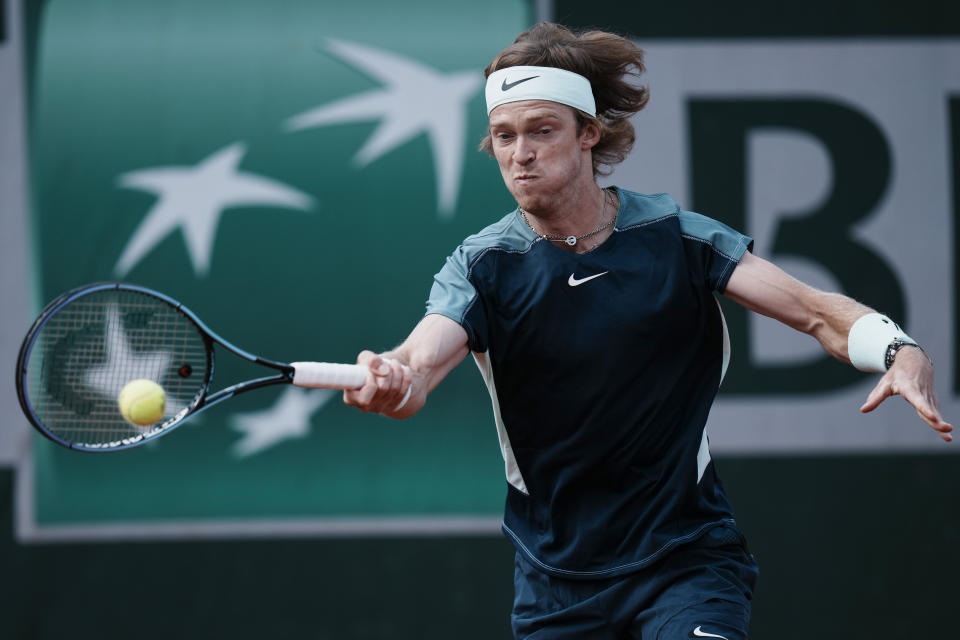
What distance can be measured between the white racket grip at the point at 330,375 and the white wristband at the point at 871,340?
1124 millimetres

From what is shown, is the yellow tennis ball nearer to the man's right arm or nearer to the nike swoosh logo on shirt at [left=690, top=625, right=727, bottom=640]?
the man's right arm

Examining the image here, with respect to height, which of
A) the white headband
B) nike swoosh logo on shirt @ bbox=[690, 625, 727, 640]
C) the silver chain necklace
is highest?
the white headband

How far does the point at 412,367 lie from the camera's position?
2.59m

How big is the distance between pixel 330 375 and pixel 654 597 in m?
0.95

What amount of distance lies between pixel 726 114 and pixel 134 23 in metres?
2.57

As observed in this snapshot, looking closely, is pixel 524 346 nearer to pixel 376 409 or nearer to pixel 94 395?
pixel 376 409

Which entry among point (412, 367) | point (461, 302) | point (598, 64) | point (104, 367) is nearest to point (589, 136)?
point (598, 64)

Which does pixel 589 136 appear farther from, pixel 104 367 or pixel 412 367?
pixel 104 367

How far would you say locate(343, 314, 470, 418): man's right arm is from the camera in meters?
2.45

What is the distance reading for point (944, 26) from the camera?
487 centimetres

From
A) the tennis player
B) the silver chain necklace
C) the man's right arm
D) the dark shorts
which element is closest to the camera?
the man's right arm

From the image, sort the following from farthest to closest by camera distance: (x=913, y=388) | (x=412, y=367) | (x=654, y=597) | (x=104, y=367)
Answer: (x=104, y=367)
(x=654, y=597)
(x=412, y=367)
(x=913, y=388)

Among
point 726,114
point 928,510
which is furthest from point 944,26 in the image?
point 928,510

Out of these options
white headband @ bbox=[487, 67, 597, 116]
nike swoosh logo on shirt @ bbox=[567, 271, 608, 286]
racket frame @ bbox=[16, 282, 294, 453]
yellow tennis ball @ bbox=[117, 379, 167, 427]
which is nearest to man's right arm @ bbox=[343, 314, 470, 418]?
racket frame @ bbox=[16, 282, 294, 453]
